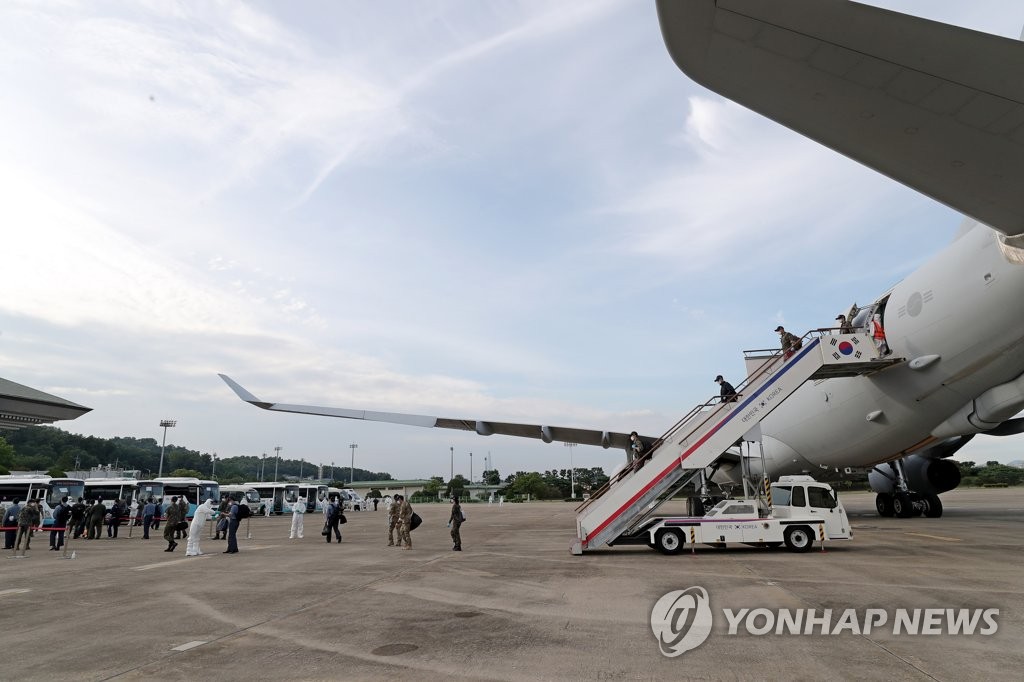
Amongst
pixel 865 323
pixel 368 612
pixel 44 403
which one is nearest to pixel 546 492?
pixel 44 403

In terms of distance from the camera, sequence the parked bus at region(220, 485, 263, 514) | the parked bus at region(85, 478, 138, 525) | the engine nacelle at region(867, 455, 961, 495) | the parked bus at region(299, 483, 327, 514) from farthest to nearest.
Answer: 1. the parked bus at region(299, 483, 327, 514)
2. the parked bus at region(220, 485, 263, 514)
3. the parked bus at region(85, 478, 138, 525)
4. the engine nacelle at region(867, 455, 961, 495)

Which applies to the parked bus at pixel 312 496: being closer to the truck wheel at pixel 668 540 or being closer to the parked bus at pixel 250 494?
the parked bus at pixel 250 494

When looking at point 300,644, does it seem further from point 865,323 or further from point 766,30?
point 865,323

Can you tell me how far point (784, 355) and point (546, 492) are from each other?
9055 centimetres

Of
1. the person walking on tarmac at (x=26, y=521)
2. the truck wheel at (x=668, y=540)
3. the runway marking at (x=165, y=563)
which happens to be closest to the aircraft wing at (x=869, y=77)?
the truck wheel at (x=668, y=540)

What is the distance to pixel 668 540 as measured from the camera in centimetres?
1442

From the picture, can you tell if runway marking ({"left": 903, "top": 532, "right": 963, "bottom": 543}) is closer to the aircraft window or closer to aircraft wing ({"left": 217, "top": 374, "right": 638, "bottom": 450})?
the aircraft window

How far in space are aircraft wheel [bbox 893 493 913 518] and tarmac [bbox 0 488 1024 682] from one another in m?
10.0

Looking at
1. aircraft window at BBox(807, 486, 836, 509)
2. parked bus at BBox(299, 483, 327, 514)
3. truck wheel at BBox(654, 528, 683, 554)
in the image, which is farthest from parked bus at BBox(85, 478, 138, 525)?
aircraft window at BBox(807, 486, 836, 509)

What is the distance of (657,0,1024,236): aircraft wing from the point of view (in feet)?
13.8

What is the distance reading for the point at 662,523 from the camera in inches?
568

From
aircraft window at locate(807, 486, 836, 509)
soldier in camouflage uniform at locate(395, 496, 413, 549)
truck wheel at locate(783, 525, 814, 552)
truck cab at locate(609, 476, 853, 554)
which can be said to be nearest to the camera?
truck cab at locate(609, 476, 853, 554)

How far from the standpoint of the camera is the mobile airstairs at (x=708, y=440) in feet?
47.2

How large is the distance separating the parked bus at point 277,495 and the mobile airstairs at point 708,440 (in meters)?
43.7
